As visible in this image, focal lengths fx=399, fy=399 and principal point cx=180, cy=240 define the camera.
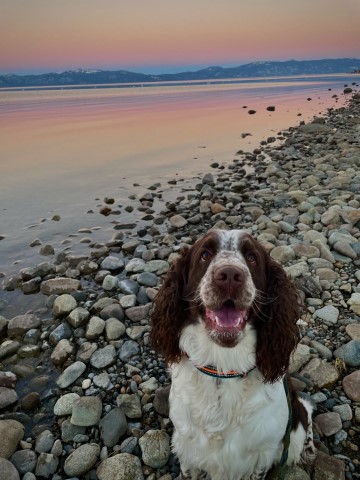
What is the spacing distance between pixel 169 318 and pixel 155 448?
112 cm

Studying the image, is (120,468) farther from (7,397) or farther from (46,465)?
(7,397)

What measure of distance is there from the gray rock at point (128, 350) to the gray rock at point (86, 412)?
2.18 ft

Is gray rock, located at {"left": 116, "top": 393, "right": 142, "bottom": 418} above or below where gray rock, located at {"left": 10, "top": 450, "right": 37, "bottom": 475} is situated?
above

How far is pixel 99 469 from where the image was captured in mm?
3035

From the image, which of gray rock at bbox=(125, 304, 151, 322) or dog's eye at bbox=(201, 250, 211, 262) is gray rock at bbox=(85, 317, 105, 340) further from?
dog's eye at bbox=(201, 250, 211, 262)

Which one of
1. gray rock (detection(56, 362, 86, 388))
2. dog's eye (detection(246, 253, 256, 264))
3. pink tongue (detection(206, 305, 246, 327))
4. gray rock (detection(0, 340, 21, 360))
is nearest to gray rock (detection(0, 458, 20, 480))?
gray rock (detection(56, 362, 86, 388))

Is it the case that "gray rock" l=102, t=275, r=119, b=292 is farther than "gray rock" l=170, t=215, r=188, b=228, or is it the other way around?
"gray rock" l=170, t=215, r=188, b=228

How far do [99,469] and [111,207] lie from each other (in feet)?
23.5

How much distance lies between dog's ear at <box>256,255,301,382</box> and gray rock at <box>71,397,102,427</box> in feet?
5.34

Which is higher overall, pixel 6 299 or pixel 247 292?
pixel 247 292

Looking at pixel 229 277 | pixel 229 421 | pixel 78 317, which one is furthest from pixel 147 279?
pixel 229 277

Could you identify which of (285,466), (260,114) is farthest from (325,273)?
(260,114)

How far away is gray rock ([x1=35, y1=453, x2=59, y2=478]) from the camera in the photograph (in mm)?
3104

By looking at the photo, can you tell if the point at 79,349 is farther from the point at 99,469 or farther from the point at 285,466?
the point at 285,466
